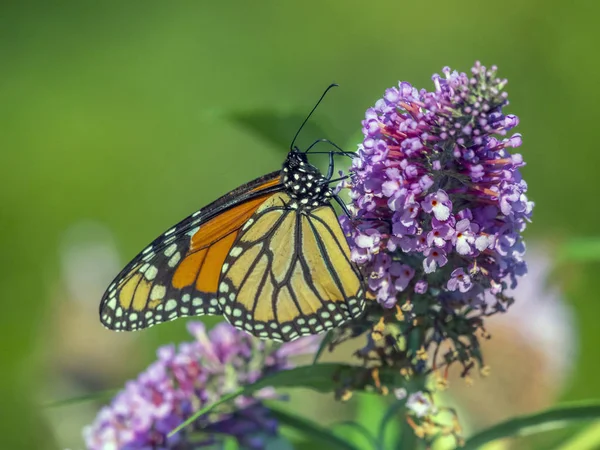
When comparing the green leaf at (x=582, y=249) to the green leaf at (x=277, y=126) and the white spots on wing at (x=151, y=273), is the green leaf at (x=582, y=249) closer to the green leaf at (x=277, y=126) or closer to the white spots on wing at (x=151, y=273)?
the green leaf at (x=277, y=126)

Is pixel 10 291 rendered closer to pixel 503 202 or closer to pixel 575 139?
pixel 575 139

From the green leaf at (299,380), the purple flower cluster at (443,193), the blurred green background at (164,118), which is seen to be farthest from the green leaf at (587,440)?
the blurred green background at (164,118)

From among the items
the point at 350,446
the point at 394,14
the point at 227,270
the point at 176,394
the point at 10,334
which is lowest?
the point at 350,446

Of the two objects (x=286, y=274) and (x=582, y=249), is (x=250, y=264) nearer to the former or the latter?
(x=286, y=274)

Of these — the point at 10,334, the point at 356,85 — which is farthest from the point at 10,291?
the point at 356,85

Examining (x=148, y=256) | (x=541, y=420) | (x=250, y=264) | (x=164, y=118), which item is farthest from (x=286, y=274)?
(x=164, y=118)
